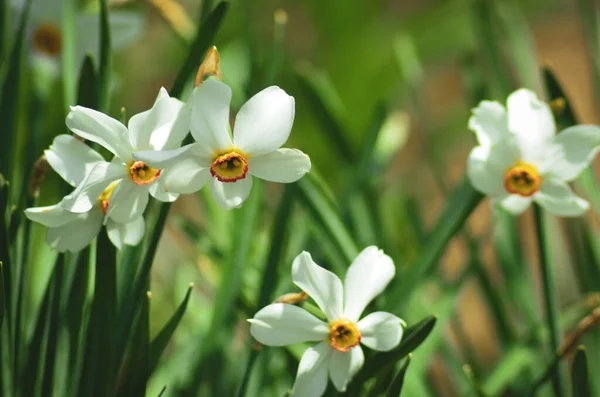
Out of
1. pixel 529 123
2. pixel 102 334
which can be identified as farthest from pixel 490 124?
pixel 102 334

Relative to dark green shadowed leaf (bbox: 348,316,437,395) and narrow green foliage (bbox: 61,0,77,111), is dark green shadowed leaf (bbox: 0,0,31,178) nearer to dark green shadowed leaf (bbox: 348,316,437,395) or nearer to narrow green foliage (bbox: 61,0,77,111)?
narrow green foliage (bbox: 61,0,77,111)

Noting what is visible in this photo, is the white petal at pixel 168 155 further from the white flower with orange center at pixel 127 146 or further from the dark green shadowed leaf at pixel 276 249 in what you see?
the dark green shadowed leaf at pixel 276 249

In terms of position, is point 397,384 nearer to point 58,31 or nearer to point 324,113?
point 324,113

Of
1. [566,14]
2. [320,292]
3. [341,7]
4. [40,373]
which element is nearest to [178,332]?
[40,373]

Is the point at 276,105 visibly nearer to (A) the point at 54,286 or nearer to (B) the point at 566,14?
(A) the point at 54,286

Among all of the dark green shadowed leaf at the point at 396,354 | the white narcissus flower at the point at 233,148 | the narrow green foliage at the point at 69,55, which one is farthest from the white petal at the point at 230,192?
the narrow green foliage at the point at 69,55

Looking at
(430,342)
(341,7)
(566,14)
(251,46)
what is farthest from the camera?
(566,14)
